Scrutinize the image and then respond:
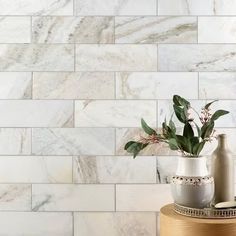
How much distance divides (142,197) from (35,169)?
47cm

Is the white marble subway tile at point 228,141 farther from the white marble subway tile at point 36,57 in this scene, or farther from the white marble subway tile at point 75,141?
the white marble subway tile at point 36,57

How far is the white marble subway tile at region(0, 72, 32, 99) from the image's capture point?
1.68 meters

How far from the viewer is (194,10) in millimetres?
1659

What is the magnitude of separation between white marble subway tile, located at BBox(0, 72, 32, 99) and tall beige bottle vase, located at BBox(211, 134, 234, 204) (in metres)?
0.82

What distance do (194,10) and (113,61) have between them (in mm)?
407

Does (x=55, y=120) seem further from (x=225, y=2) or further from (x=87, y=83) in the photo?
(x=225, y=2)

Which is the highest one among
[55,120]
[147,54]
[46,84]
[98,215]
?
[147,54]

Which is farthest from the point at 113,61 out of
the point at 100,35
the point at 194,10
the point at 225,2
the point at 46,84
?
the point at 225,2

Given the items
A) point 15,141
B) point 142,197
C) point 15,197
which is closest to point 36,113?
point 15,141

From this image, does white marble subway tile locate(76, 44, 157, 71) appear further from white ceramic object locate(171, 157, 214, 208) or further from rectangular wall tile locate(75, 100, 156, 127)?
white ceramic object locate(171, 157, 214, 208)

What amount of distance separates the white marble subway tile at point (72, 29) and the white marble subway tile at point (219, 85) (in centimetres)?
44

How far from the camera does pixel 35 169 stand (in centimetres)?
168

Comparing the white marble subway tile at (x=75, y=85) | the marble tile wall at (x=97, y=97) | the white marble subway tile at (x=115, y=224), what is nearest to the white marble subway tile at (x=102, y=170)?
the marble tile wall at (x=97, y=97)

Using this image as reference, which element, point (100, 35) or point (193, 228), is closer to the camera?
point (193, 228)
